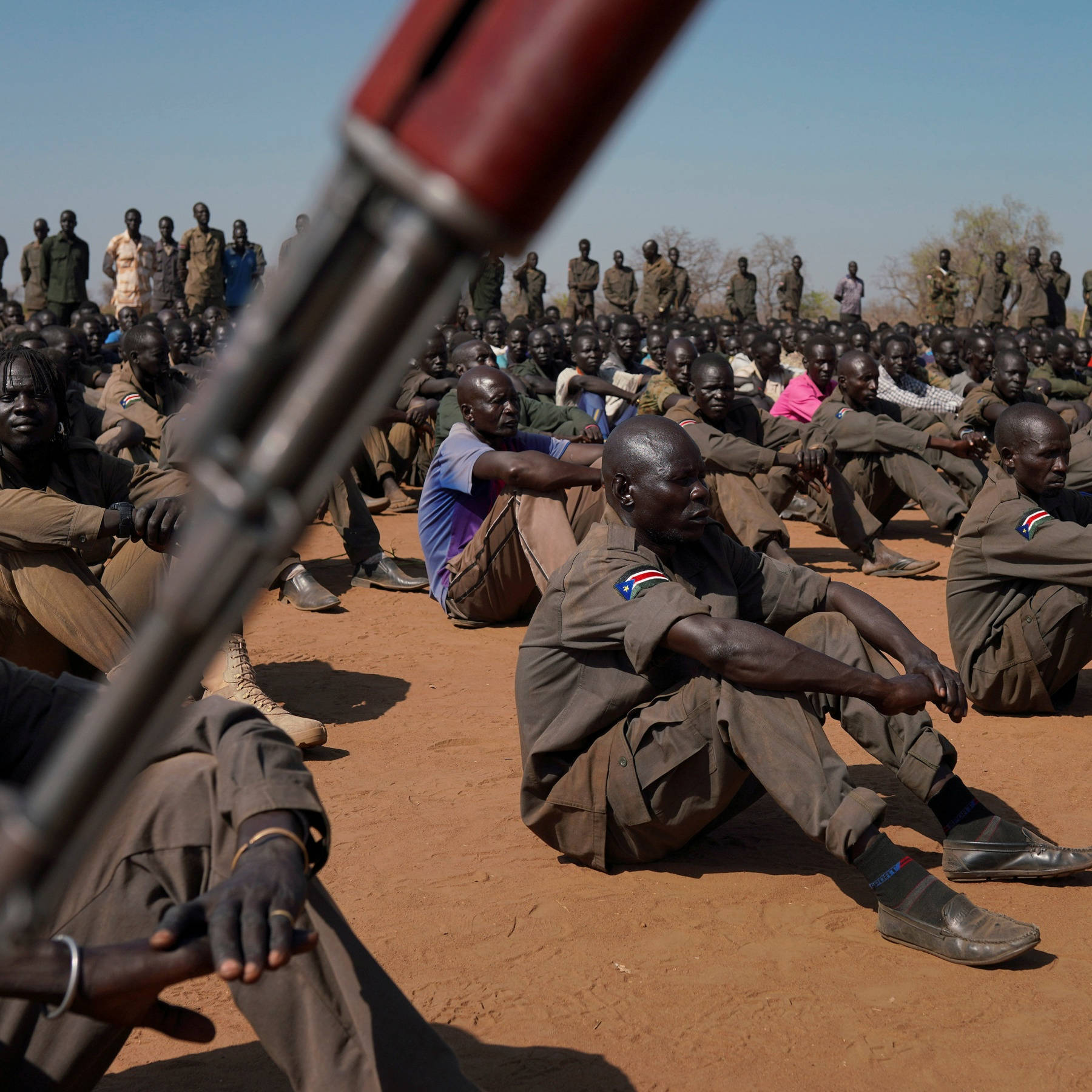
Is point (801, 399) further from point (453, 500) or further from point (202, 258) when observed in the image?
point (202, 258)

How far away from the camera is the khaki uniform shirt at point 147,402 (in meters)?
8.41

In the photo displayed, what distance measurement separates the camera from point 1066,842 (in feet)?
13.4

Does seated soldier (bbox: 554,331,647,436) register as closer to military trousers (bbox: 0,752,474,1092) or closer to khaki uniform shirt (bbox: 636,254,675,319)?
military trousers (bbox: 0,752,474,1092)

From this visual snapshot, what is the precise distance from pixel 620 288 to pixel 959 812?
78.7ft

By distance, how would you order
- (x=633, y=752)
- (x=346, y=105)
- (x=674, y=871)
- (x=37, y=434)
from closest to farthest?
1. (x=346, y=105)
2. (x=633, y=752)
3. (x=674, y=871)
4. (x=37, y=434)

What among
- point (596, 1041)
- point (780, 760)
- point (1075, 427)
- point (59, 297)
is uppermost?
point (1075, 427)

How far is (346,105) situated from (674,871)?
3.50 meters

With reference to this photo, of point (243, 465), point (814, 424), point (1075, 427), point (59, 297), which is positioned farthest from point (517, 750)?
point (59, 297)

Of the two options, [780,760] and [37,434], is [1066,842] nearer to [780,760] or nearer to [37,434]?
[780,760]

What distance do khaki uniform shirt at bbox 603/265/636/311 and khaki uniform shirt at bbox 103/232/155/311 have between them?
32.8ft

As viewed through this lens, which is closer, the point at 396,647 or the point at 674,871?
the point at 674,871

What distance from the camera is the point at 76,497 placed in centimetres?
502

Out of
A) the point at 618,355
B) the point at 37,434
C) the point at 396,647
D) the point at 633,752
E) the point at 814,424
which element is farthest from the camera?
the point at 618,355

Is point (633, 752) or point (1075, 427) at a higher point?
point (1075, 427)
